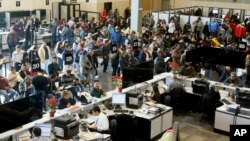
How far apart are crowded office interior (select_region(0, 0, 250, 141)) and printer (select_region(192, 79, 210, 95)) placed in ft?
0.09

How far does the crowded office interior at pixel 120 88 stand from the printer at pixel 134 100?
2 cm

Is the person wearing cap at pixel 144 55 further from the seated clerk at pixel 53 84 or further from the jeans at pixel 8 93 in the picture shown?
the jeans at pixel 8 93

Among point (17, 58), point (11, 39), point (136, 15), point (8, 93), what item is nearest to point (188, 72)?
point (8, 93)

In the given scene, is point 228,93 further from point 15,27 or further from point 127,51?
point 15,27

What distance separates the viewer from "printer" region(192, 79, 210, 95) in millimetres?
11466

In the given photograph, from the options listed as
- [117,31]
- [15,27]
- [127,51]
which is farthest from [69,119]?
[15,27]

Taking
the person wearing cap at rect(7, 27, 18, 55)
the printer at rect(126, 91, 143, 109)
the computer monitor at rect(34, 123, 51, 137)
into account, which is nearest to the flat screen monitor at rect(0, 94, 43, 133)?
the computer monitor at rect(34, 123, 51, 137)

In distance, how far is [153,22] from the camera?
21703mm

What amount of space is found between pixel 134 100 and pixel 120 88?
2.24ft

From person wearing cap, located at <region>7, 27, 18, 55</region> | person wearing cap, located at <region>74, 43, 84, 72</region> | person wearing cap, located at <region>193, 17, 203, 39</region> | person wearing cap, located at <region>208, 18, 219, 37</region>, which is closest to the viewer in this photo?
person wearing cap, located at <region>74, 43, 84, 72</region>

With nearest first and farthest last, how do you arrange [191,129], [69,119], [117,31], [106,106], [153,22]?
[69,119], [106,106], [191,129], [117,31], [153,22]

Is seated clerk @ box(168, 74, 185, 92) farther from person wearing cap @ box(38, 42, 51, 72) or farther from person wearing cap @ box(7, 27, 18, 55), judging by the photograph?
person wearing cap @ box(7, 27, 18, 55)

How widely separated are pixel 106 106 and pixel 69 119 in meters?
1.77

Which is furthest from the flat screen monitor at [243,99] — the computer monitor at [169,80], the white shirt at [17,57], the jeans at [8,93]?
the white shirt at [17,57]
